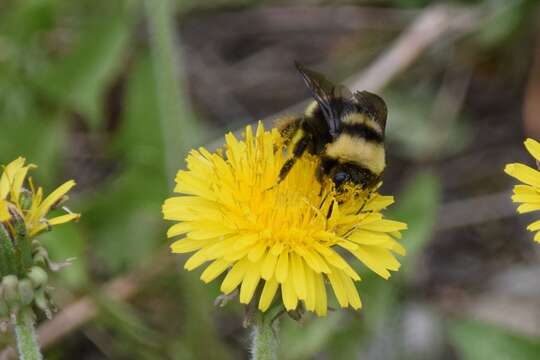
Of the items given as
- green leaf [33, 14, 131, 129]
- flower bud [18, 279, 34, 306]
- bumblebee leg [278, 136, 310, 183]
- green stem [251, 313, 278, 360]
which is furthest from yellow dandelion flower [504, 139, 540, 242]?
green leaf [33, 14, 131, 129]

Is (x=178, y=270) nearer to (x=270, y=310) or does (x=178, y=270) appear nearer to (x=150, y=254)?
(x=150, y=254)

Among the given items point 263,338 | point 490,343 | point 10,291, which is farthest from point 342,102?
point 490,343

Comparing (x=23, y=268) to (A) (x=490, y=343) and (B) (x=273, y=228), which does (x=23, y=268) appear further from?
(A) (x=490, y=343)

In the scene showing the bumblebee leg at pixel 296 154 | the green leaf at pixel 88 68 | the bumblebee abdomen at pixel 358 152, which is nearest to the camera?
the bumblebee abdomen at pixel 358 152

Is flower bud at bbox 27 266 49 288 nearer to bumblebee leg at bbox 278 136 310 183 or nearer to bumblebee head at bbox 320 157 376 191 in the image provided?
bumblebee leg at bbox 278 136 310 183

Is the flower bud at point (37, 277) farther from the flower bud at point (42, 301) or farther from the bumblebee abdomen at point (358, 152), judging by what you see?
the bumblebee abdomen at point (358, 152)

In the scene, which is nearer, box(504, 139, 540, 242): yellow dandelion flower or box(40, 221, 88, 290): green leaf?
box(504, 139, 540, 242): yellow dandelion flower

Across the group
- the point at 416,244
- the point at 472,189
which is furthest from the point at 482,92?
the point at 416,244

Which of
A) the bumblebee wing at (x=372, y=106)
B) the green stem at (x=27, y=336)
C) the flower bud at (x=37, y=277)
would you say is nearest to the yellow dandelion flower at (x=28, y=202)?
the flower bud at (x=37, y=277)
